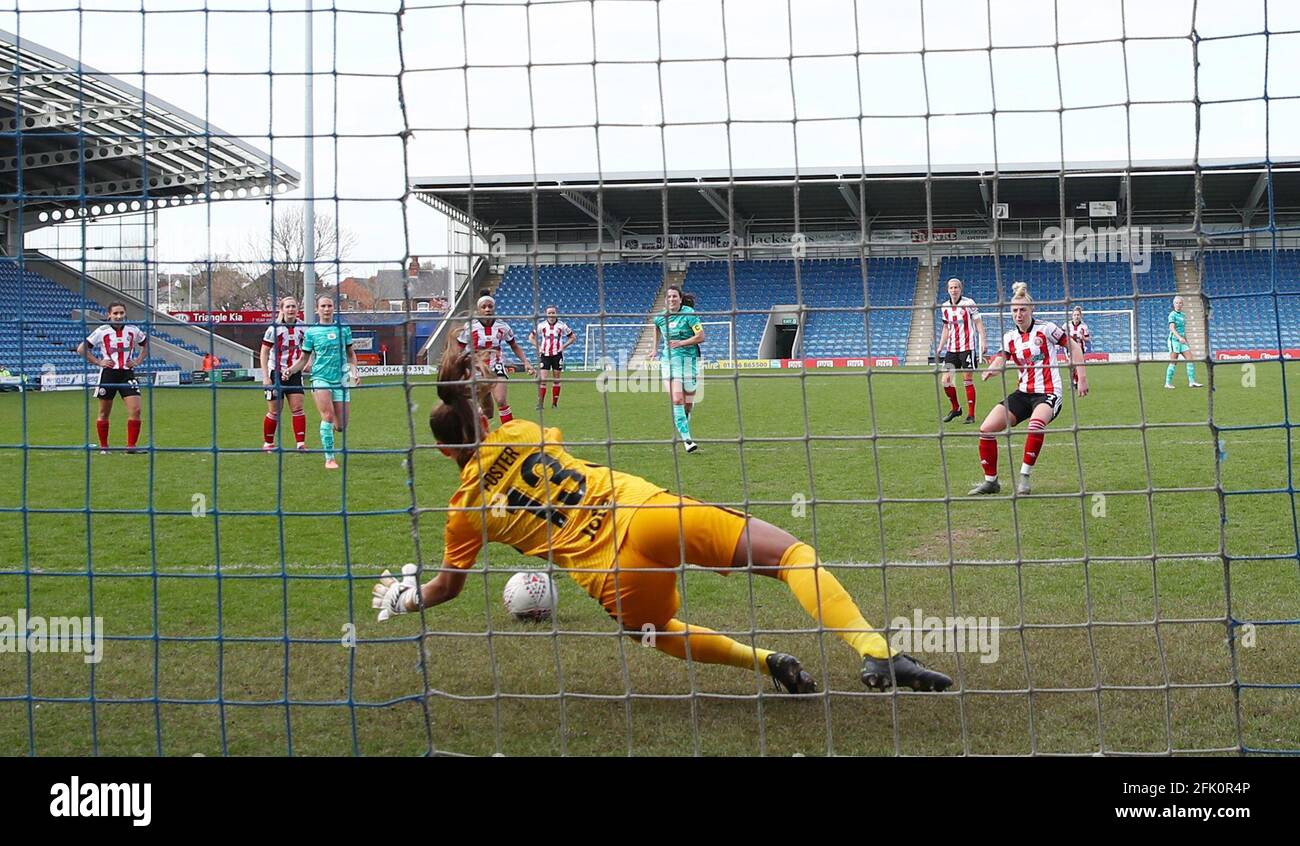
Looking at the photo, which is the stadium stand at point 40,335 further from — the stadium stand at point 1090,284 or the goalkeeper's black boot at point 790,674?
the stadium stand at point 1090,284

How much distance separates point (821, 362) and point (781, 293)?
5.17 meters

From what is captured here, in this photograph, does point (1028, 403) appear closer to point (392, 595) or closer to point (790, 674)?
point (790, 674)

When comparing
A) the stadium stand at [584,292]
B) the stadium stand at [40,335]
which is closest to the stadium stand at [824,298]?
the stadium stand at [584,292]

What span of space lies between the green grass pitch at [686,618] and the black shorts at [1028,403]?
70 centimetres

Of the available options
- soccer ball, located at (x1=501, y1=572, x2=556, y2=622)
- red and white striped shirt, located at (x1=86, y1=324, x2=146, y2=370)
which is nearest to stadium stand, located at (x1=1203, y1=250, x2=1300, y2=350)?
red and white striped shirt, located at (x1=86, y1=324, x2=146, y2=370)

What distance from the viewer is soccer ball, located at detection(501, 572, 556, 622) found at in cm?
579

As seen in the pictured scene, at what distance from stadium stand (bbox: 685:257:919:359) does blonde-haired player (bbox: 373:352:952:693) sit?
65.4ft

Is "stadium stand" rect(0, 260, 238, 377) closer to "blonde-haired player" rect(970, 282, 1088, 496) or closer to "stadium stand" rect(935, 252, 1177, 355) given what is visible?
"blonde-haired player" rect(970, 282, 1088, 496)

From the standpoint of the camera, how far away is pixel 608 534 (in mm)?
4512

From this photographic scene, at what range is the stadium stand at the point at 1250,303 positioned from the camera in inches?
1080

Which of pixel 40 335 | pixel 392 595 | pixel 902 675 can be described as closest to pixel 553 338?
pixel 40 335
